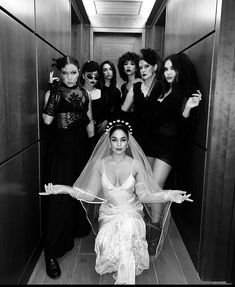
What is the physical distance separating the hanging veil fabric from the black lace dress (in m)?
0.19

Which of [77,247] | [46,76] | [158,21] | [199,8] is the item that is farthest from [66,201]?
[158,21]

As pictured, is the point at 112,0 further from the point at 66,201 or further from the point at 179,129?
the point at 66,201

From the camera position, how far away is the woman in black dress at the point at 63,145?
2.46 metres

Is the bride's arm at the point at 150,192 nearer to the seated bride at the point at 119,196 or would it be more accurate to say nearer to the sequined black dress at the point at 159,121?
the seated bride at the point at 119,196

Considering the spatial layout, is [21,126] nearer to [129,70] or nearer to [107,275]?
[107,275]

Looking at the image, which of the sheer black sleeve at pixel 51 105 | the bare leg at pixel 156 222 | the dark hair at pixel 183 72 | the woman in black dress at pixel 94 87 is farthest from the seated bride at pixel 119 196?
the woman in black dress at pixel 94 87

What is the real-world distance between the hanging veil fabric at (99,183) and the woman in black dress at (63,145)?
7.6 inches

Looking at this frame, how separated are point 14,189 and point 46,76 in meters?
1.18

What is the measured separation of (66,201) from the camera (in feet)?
8.26

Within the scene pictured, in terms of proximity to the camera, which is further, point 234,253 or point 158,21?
point 158,21

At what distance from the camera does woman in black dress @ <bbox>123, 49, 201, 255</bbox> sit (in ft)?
8.34

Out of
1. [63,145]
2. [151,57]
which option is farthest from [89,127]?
[151,57]

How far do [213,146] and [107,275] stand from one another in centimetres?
129

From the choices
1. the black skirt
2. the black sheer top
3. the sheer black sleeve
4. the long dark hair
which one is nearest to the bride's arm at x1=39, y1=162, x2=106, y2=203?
the black skirt
